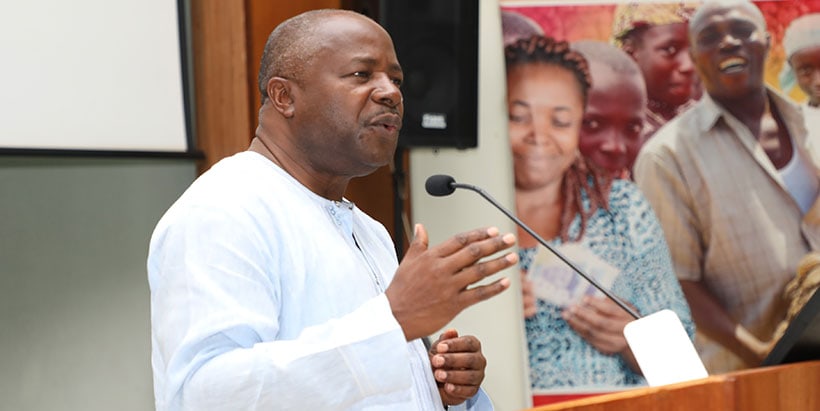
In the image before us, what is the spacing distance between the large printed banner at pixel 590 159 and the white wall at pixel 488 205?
76 millimetres

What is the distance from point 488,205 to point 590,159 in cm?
40

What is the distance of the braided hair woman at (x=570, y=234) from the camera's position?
3.31 metres

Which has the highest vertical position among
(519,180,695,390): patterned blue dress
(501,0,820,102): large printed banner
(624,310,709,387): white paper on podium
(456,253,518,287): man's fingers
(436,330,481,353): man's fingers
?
(501,0,820,102): large printed banner

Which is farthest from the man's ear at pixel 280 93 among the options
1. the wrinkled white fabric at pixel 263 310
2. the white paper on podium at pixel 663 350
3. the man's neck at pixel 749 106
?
the man's neck at pixel 749 106

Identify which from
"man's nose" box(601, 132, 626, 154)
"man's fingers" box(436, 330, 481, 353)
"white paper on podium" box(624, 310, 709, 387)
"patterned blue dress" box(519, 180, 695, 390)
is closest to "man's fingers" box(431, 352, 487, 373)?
"man's fingers" box(436, 330, 481, 353)

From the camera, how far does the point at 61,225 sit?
9.83ft

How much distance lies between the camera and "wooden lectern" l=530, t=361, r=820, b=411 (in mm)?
1032

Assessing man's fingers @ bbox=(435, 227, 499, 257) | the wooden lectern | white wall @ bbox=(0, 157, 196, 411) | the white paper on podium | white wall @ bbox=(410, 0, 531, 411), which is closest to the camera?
the wooden lectern

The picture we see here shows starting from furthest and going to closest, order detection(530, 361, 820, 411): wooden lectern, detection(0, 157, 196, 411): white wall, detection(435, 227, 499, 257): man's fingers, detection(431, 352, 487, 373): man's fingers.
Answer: detection(0, 157, 196, 411): white wall, detection(431, 352, 487, 373): man's fingers, detection(435, 227, 499, 257): man's fingers, detection(530, 361, 820, 411): wooden lectern

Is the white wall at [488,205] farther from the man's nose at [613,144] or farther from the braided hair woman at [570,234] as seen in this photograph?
the man's nose at [613,144]

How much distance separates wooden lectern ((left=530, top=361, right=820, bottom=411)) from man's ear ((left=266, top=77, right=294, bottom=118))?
0.75 metres

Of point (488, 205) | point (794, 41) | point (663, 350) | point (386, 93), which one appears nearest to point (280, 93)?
point (386, 93)

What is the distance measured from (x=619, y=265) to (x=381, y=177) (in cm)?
90

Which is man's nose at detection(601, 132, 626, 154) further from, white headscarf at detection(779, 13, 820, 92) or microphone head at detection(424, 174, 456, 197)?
microphone head at detection(424, 174, 456, 197)
